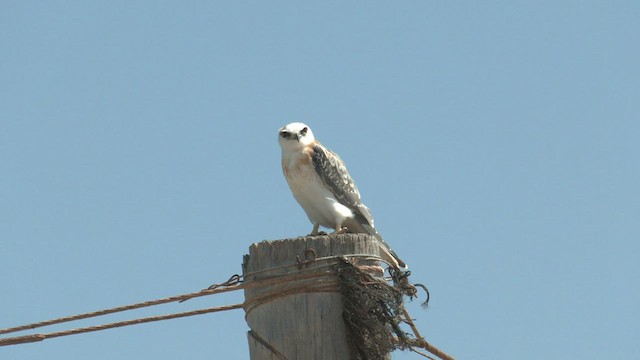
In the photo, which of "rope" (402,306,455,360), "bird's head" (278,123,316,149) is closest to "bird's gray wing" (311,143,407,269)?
"bird's head" (278,123,316,149)

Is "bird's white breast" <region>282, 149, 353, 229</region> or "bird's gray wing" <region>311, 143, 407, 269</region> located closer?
"bird's white breast" <region>282, 149, 353, 229</region>

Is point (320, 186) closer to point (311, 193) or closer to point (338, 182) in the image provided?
point (311, 193)

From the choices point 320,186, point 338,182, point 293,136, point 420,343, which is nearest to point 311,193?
point 320,186

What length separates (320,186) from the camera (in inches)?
347

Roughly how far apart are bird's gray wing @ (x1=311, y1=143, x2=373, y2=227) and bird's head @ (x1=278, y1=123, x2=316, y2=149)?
136mm

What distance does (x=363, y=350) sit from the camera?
4566 millimetres

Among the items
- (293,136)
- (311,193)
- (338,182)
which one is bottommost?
(311,193)

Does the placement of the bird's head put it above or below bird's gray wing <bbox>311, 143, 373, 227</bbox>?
above

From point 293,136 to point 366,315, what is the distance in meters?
4.70

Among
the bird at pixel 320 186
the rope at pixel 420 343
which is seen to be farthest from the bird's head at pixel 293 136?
the rope at pixel 420 343

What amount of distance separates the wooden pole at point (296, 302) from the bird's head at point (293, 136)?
4.38m

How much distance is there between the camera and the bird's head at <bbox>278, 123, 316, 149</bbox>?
910 cm

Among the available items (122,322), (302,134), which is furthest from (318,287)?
(302,134)

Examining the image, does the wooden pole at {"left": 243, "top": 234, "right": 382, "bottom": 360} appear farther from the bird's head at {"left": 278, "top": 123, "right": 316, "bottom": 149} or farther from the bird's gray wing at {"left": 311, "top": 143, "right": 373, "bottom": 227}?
the bird's head at {"left": 278, "top": 123, "right": 316, "bottom": 149}
